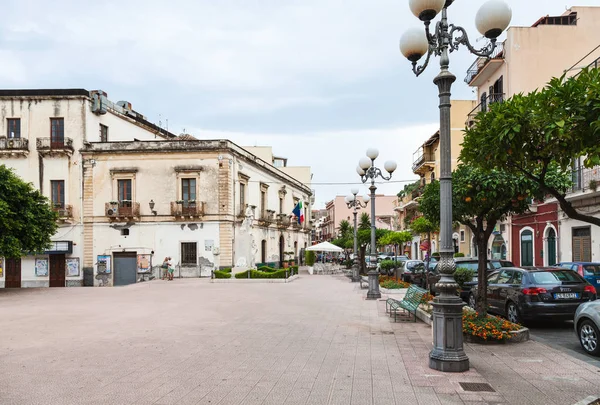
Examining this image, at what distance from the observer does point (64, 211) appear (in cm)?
3069

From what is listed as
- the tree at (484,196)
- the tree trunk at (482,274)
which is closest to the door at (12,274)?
the tree at (484,196)

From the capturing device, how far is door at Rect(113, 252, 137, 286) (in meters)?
30.8

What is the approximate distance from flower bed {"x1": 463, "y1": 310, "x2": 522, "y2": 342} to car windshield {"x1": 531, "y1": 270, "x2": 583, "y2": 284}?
7.55 feet

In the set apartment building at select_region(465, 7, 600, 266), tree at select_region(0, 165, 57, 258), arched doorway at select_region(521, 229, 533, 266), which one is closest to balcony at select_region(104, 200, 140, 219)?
tree at select_region(0, 165, 57, 258)

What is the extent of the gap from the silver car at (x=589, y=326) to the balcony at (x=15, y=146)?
105 ft

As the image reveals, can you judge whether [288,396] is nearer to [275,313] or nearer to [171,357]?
[171,357]

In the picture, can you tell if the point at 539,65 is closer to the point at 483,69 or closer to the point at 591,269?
the point at 483,69

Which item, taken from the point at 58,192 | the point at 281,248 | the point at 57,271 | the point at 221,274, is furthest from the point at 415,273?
the point at 58,192

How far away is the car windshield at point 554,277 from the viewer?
10.8 metres

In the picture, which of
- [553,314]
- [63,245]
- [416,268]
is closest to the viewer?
[553,314]

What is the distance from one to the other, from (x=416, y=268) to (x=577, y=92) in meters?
18.2

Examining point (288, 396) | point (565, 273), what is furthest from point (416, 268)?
point (288, 396)

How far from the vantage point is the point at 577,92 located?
17.5 feet

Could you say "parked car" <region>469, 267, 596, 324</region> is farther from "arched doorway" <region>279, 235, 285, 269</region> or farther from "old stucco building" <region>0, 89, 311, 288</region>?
"arched doorway" <region>279, 235, 285, 269</region>
